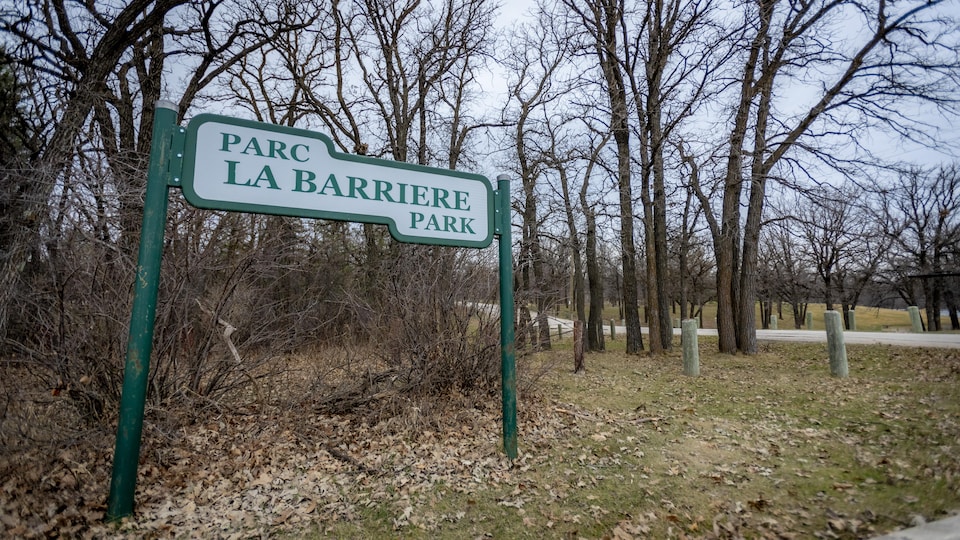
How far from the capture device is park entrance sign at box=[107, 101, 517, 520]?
2844mm

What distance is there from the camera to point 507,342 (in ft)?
13.5

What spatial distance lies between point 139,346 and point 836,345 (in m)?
9.01

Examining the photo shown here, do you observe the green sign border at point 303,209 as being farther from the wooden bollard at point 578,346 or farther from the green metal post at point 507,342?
the wooden bollard at point 578,346

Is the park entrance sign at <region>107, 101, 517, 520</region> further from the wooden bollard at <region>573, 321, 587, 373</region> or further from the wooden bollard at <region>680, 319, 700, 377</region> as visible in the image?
the wooden bollard at <region>680, 319, 700, 377</region>

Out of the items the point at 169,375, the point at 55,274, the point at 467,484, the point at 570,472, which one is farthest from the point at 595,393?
the point at 55,274

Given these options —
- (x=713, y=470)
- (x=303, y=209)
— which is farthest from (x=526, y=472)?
(x=303, y=209)

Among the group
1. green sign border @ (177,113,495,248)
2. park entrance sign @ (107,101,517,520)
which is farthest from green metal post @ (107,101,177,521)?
green sign border @ (177,113,495,248)

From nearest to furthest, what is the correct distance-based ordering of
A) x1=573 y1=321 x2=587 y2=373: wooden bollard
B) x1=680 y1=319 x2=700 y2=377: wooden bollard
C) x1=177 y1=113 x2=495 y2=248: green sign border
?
x1=177 y1=113 x2=495 y2=248: green sign border, x1=680 y1=319 x2=700 y2=377: wooden bollard, x1=573 y1=321 x2=587 y2=373: wooden bollard

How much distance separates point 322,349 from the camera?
6121mm

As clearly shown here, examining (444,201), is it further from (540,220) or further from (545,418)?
(540,220)

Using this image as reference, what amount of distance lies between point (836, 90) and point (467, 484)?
11.0 m

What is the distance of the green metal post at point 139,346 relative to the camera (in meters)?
2.80

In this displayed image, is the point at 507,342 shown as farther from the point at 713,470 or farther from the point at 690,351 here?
the point at 690,351

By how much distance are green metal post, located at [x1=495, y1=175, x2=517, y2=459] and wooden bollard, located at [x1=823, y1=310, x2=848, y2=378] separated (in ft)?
19.7
